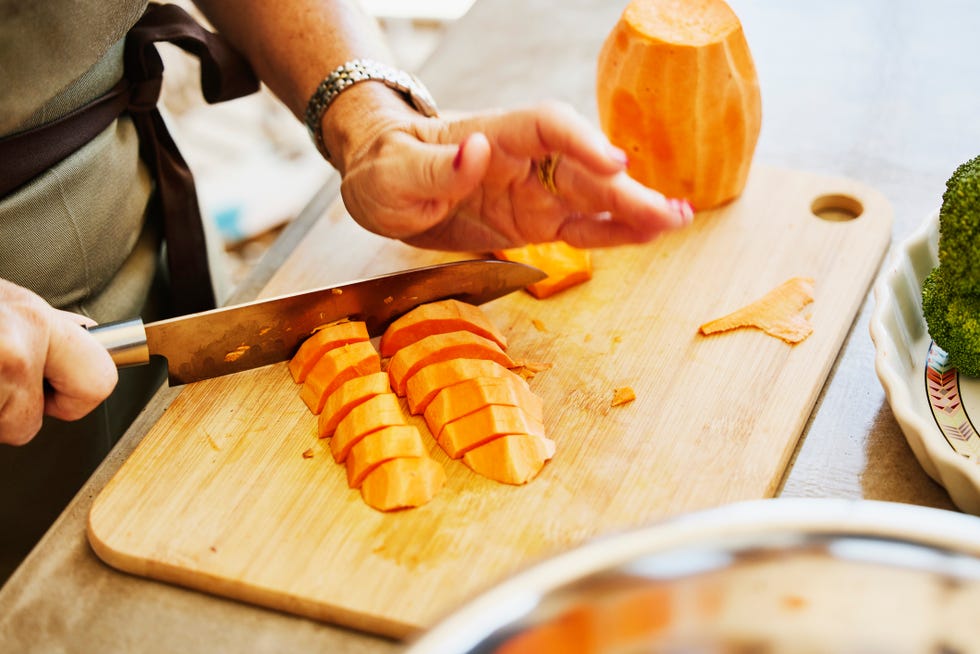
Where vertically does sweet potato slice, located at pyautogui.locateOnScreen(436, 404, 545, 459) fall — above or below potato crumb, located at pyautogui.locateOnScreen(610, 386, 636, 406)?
above

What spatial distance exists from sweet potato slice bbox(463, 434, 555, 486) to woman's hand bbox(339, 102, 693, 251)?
346 millimetres

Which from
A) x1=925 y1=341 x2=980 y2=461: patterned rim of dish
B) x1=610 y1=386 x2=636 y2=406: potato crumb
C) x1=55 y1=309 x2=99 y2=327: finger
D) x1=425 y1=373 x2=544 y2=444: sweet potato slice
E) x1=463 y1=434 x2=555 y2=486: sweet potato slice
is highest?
x1=55 y1=309 x2=99 y2=327: finger

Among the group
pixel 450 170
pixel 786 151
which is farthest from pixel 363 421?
pixel 786 151

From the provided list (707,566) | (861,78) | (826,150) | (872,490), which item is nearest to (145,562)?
(707,566)

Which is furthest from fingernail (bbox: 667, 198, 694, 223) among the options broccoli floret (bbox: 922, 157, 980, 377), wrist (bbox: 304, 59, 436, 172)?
wrist (bbox: 304, 59, 436, 172)

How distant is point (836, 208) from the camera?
73.8 inches

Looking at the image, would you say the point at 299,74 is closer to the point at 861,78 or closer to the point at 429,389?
the point at 429,389

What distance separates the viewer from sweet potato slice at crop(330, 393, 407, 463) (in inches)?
55.5

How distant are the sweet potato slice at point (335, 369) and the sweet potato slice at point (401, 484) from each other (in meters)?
0.18

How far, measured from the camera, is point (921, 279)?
1.53 meters

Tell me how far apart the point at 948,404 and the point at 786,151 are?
33.4 inches

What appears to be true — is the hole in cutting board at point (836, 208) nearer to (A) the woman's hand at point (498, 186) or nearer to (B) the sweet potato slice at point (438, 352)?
(A) the woman's hand at point (498, 186)

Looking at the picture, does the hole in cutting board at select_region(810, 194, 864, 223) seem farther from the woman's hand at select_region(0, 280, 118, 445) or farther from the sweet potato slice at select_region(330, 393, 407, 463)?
the woman's hand at select_region(0, 280, 118, 445)

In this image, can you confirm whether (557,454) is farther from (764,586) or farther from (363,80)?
(363,80)
